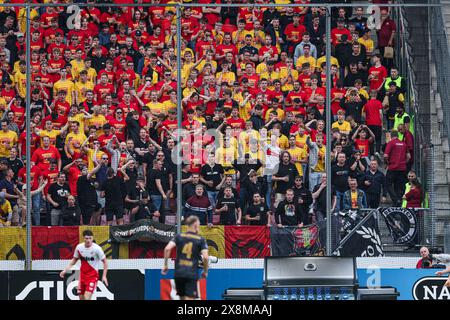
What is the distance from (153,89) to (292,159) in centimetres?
259

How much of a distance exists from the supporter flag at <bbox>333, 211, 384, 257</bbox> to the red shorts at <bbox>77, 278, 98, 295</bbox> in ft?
13.4

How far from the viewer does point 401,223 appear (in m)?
20.5

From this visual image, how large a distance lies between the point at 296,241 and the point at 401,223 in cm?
177

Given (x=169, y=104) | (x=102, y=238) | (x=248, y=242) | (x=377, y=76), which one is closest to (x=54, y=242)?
(x=102, y=238)

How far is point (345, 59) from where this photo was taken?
21.5 meters

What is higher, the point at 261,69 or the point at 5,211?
the point at 261,69

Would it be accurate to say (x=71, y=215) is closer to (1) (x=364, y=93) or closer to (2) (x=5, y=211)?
(2) (x=5, y=211)

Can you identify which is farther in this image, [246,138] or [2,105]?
[2,105]

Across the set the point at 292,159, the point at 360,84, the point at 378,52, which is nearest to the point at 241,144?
the point at 292,159

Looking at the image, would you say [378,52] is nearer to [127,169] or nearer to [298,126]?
[298,126]

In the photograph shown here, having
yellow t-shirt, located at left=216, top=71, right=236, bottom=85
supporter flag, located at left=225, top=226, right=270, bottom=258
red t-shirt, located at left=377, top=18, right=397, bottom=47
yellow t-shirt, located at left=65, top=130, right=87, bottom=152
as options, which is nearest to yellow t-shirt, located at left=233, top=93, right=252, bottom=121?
yellow t-shirt, located at left=216, top=71, right=236, bottom=85

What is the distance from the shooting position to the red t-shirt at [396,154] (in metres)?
20.7

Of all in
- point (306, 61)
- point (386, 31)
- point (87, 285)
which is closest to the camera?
point (87, 285)

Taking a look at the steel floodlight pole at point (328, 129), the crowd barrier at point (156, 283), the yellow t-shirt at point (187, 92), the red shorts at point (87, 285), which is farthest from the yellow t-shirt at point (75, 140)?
the steel floodlight pole at point (328, 129)
